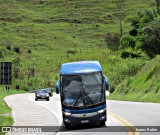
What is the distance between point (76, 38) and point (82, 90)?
11480 centimetres

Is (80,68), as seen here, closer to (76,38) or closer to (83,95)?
(83,95)

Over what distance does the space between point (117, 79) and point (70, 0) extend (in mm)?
113763

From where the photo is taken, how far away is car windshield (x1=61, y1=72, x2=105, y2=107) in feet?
62.3

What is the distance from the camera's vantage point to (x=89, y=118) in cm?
1884

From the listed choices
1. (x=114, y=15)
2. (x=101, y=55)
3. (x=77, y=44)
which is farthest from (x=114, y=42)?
(x=114, y=15)

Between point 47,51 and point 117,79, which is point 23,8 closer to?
point 47,51

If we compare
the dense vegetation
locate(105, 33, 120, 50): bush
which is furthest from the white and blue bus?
locate(105, 33, 120, 50): bush

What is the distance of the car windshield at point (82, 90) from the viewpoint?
1898 centimetres

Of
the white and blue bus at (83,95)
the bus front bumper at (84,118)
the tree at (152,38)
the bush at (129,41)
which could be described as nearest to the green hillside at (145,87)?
the tree at (152,38)

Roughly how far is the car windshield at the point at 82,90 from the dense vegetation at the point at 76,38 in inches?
934

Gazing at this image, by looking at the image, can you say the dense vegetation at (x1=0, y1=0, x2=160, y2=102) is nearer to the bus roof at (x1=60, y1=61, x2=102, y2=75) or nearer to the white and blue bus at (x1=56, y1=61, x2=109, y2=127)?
the bus roof at (x1=60, y1=61, x2=102, y2=75)

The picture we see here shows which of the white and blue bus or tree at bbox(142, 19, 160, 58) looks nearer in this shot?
the white and blue bus

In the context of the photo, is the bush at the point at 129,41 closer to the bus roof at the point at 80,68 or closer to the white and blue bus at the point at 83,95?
the bus roof at the point at 80,68

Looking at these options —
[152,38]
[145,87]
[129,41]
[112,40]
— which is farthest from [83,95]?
[112,40]
